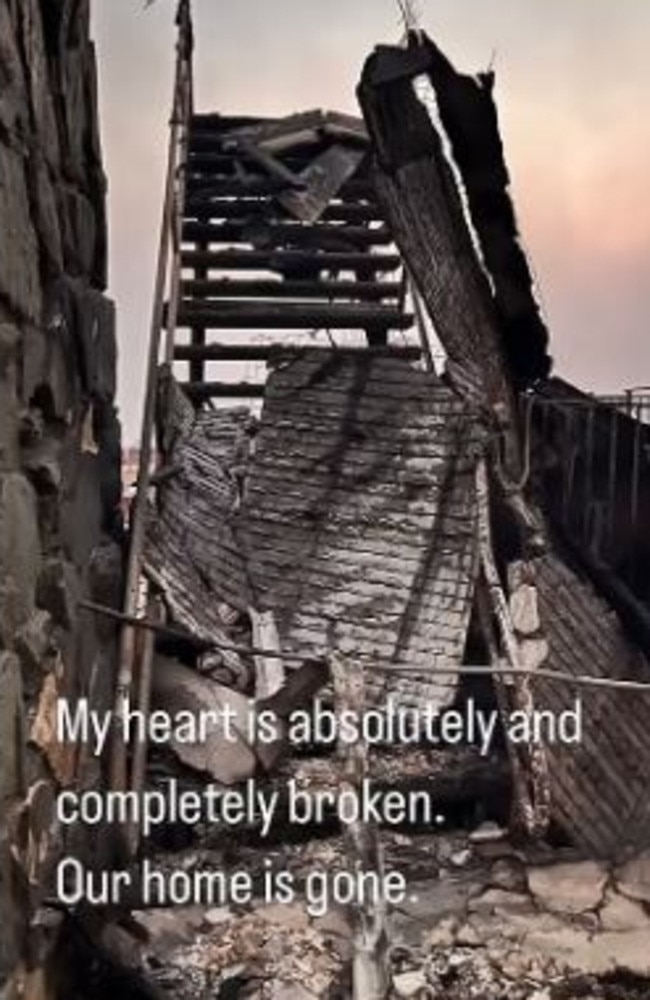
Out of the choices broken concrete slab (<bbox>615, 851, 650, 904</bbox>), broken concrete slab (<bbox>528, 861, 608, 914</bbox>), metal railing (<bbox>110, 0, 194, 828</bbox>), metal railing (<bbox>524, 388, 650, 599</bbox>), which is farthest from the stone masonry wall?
metal railing (<bbox>524, 388, 650, 599</bbox>)

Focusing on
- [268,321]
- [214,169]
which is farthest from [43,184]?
Answer: [214,169]

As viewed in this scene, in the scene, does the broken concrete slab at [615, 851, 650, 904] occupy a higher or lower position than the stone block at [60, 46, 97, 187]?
lower

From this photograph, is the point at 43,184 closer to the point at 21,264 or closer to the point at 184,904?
the point at 21,264

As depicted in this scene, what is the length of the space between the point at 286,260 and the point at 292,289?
20 cm

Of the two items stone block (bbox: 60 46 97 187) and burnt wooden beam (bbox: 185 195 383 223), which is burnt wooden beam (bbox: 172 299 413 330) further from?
stone block (bbox: 60 46 97 187)

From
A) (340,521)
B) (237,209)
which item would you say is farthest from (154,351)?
(237,209)

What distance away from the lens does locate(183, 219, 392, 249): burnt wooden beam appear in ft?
24.3

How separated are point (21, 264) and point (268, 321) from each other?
4701mm

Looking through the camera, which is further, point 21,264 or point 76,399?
point 76,399

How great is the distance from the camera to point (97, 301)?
361 centimetres

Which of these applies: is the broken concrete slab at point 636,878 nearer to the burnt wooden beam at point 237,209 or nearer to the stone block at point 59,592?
the stone block at point 59,592

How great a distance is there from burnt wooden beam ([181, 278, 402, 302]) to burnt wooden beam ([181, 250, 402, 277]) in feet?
0.33

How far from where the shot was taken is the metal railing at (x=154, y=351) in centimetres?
402

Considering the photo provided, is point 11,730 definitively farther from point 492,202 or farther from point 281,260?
point 281,260
